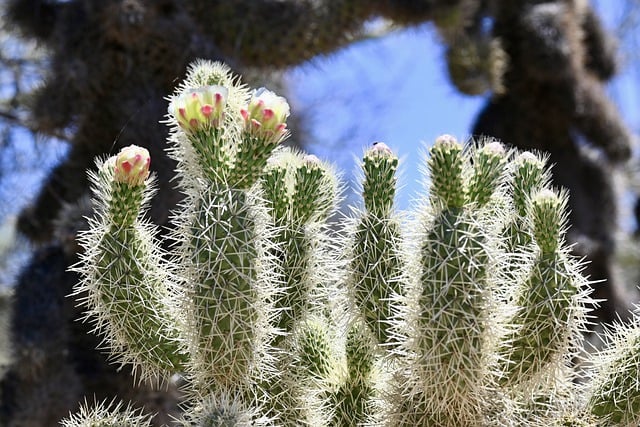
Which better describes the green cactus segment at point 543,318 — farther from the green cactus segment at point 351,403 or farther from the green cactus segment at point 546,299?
the green cactus segment at point 351,403

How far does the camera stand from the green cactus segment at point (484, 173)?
2461 millimetres

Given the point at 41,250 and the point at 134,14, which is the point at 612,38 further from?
the point at 41,250

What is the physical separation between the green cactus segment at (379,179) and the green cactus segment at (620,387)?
74 centimetres

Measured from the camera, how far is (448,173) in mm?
2354

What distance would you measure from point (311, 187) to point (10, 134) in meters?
3.97

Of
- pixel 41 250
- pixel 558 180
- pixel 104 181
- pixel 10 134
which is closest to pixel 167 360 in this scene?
pixel 104 181

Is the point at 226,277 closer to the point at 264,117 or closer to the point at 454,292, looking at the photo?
the point at 264,117

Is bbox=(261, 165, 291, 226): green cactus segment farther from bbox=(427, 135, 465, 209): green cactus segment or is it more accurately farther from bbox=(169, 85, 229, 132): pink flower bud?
bbox=(427, 135, 465, 209): green cactus segment

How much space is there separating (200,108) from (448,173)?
2.08 ft

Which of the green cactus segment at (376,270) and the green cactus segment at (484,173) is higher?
the green cactus segment at (484,173)

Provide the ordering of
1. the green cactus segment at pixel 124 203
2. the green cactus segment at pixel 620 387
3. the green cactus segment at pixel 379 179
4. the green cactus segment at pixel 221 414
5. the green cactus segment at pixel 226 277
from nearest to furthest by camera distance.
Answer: the green cactus segment at pixel 221 414, the green cactus segment at pixel 226 277, the green cactus segment at pixel 124 203, the green cactus segment at pixel 620 387, the green cactus segment at pixel 379 179

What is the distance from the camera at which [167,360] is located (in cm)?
267

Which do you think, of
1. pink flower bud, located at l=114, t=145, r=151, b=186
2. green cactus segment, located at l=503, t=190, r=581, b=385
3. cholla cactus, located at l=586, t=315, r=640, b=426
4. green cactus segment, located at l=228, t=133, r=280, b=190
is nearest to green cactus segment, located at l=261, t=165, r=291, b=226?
green cactus segment, located at l=228, t=133, r=280, b=190

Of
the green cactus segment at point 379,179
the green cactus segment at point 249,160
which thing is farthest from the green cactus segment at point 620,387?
the green cactus segment at point 249,160
